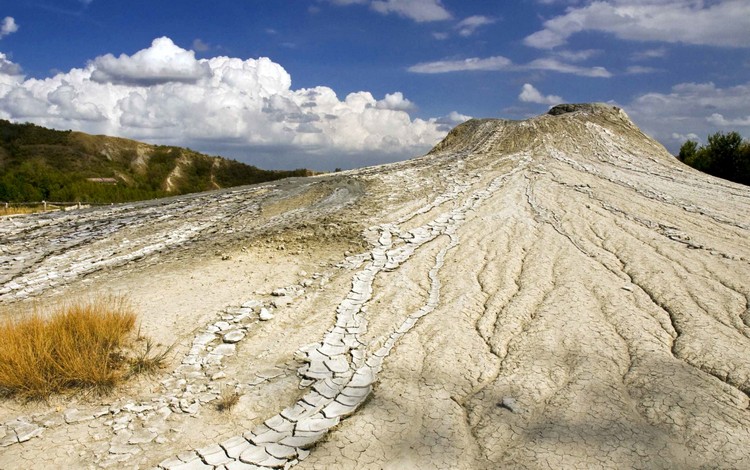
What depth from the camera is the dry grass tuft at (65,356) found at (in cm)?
382

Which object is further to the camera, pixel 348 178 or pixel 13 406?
pixel 348 178

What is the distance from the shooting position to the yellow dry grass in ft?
12.5

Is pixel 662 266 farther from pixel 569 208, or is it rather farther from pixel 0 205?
pixel 0 205

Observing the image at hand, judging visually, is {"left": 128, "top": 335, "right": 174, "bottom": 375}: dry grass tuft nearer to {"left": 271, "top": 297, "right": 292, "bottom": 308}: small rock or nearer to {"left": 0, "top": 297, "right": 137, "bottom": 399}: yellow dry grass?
{"left": 0, "top": 297, "right": 137, "bottom": 399}: yellow dry grass

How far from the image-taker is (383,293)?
5.82m

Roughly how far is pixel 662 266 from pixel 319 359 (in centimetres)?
473

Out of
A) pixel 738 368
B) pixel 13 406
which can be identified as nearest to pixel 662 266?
pixel 738 368

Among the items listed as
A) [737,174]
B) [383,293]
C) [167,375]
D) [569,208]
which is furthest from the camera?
[737,174]

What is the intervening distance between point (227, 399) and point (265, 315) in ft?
5.08

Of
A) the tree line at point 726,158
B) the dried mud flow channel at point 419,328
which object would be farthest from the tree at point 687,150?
the dried mud flow channel at point 419,328

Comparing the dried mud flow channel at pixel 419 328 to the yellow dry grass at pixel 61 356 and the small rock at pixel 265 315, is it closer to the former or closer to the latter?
the small rock at pixel 265 315

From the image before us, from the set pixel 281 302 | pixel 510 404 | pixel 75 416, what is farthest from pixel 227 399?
pixel 510 404

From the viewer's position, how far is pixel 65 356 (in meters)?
3.98

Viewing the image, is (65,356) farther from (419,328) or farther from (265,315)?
(419,328)
